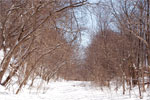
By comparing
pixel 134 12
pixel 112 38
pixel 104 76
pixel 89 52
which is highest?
pixel 134 12

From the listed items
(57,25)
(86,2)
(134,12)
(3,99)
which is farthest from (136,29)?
(3,99)

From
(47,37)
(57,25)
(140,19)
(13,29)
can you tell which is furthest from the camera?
(13,29)

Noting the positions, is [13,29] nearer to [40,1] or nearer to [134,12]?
[40,1]

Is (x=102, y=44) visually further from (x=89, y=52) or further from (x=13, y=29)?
(x=13, y=29)

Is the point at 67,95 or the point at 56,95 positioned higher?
the point at 56,95

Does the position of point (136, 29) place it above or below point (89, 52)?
above

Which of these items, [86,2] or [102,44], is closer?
[86,2]

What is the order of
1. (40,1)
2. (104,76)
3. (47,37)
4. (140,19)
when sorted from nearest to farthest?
(40,1), (140,19), (47,37), (104,76)

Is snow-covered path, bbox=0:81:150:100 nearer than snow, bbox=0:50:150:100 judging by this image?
Yes

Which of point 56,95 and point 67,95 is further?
point 67,95

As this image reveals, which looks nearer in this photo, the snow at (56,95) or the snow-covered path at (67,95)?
the snow-covered path at (67,95)

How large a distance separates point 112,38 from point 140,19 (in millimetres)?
5483

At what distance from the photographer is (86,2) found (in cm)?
447

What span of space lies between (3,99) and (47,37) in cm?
376
